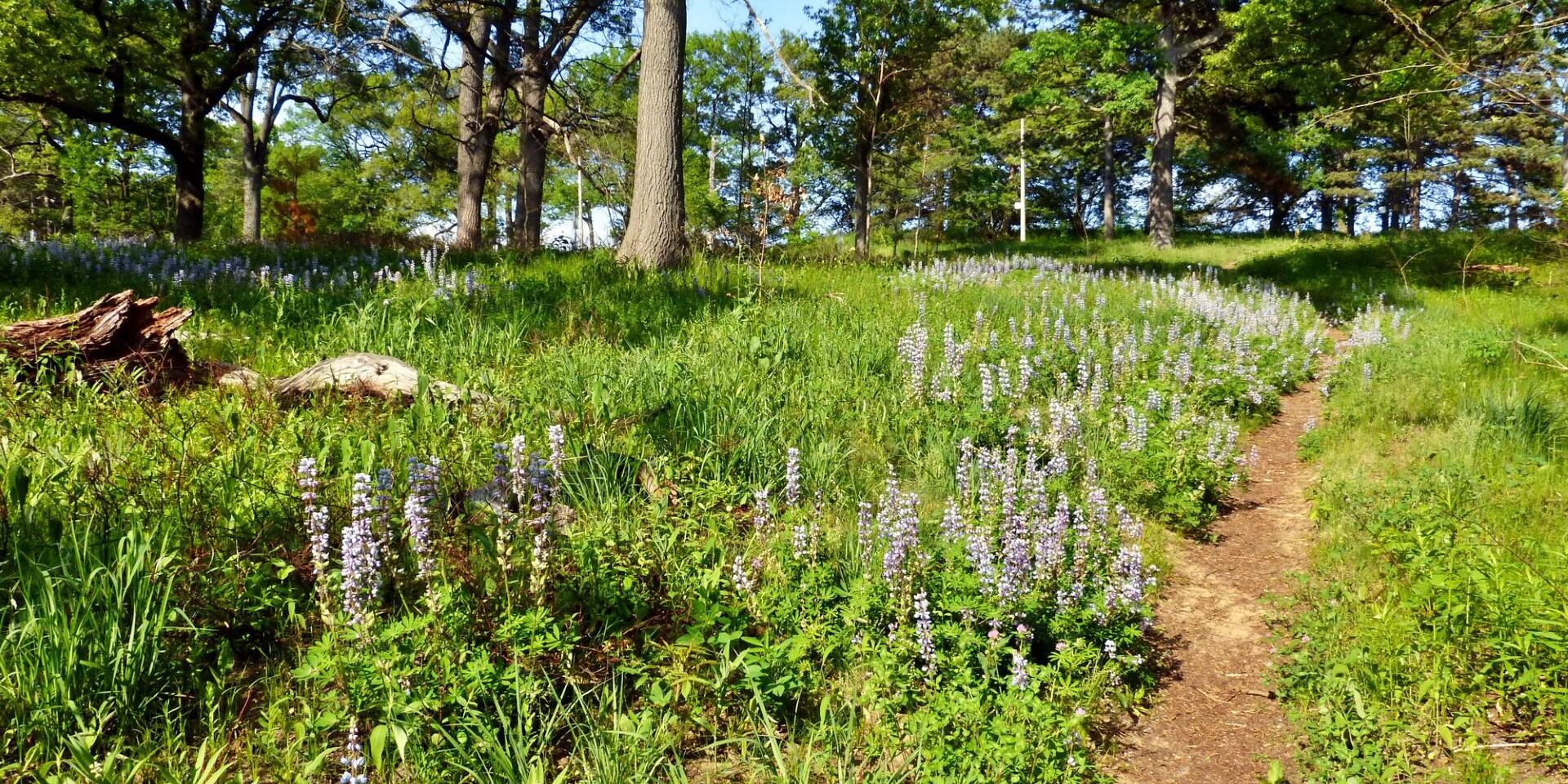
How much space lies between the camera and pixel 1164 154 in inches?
870

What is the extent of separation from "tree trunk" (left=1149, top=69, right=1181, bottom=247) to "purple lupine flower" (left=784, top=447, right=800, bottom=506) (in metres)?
21.9

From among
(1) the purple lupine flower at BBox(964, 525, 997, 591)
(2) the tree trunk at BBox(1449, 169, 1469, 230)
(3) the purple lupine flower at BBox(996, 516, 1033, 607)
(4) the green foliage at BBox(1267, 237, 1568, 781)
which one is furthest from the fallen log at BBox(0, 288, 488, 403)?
(2) the tree trunk at BBox(1449, 169, 1469, 230)

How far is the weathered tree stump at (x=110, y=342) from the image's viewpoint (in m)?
4.22

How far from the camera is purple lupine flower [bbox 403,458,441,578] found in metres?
2.72

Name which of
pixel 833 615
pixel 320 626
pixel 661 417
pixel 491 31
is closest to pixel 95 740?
pixel 320 626

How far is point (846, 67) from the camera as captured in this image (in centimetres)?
2097

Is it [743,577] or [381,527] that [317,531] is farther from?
[743,577]

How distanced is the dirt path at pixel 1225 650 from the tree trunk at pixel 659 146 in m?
6.74

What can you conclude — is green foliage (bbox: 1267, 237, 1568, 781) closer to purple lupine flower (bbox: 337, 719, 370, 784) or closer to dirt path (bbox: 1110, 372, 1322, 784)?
dirt path (bbox: 1110, 372, 1322, 784)

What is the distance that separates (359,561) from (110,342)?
339cm

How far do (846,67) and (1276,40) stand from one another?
1043cm

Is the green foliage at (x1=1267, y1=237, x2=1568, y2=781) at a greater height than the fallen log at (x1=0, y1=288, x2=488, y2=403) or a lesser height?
lesser

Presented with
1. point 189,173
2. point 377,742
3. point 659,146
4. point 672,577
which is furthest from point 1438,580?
point 189,173

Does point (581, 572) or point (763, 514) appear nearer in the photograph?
point (581, 572)
